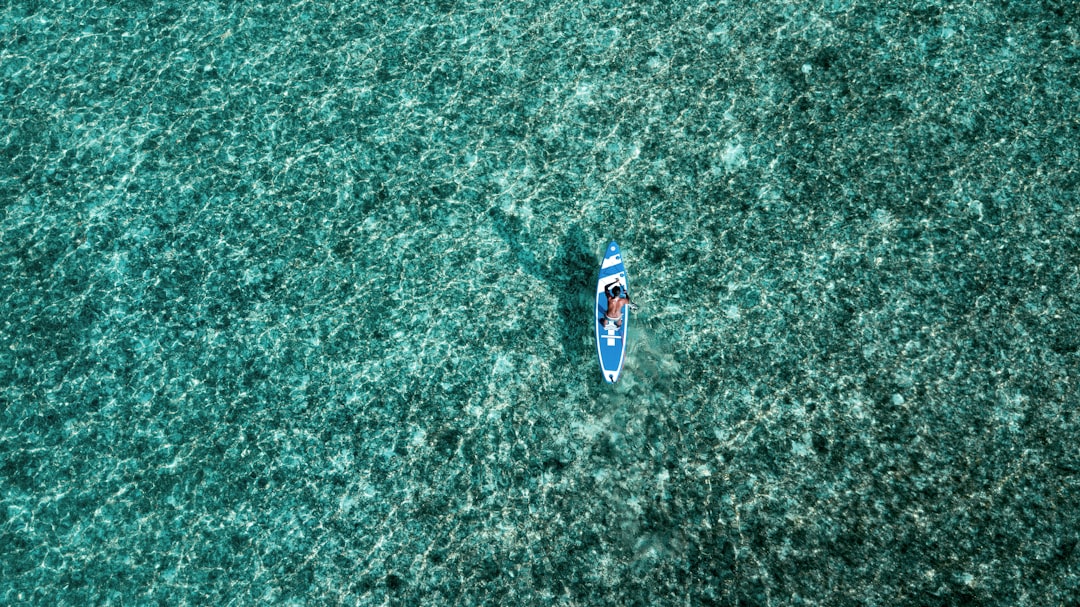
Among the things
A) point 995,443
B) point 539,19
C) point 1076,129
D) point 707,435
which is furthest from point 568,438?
point 1076,129

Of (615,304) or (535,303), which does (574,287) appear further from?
(615,304)

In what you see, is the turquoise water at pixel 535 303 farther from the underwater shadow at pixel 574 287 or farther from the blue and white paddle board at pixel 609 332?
the blue and white paddle board at pixel 609 332

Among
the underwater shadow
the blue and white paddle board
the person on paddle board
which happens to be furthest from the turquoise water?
the person on paddle board

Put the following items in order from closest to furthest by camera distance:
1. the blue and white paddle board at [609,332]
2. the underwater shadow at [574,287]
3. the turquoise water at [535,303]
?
the turquoise water at [535,303]
the blue and white paddle board at [609,332]
the underwater shadow at [574,287]

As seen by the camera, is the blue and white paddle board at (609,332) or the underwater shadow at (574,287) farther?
the underwater shadow at (574,287)

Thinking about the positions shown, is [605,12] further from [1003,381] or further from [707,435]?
[1003,381]

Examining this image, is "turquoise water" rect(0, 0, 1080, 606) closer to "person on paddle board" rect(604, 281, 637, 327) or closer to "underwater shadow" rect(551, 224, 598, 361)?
"underwater shadow" rect(551, 224, 598, 361)

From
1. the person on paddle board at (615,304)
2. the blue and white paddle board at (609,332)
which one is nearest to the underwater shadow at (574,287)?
the blue and white paddle board at (609,332)
